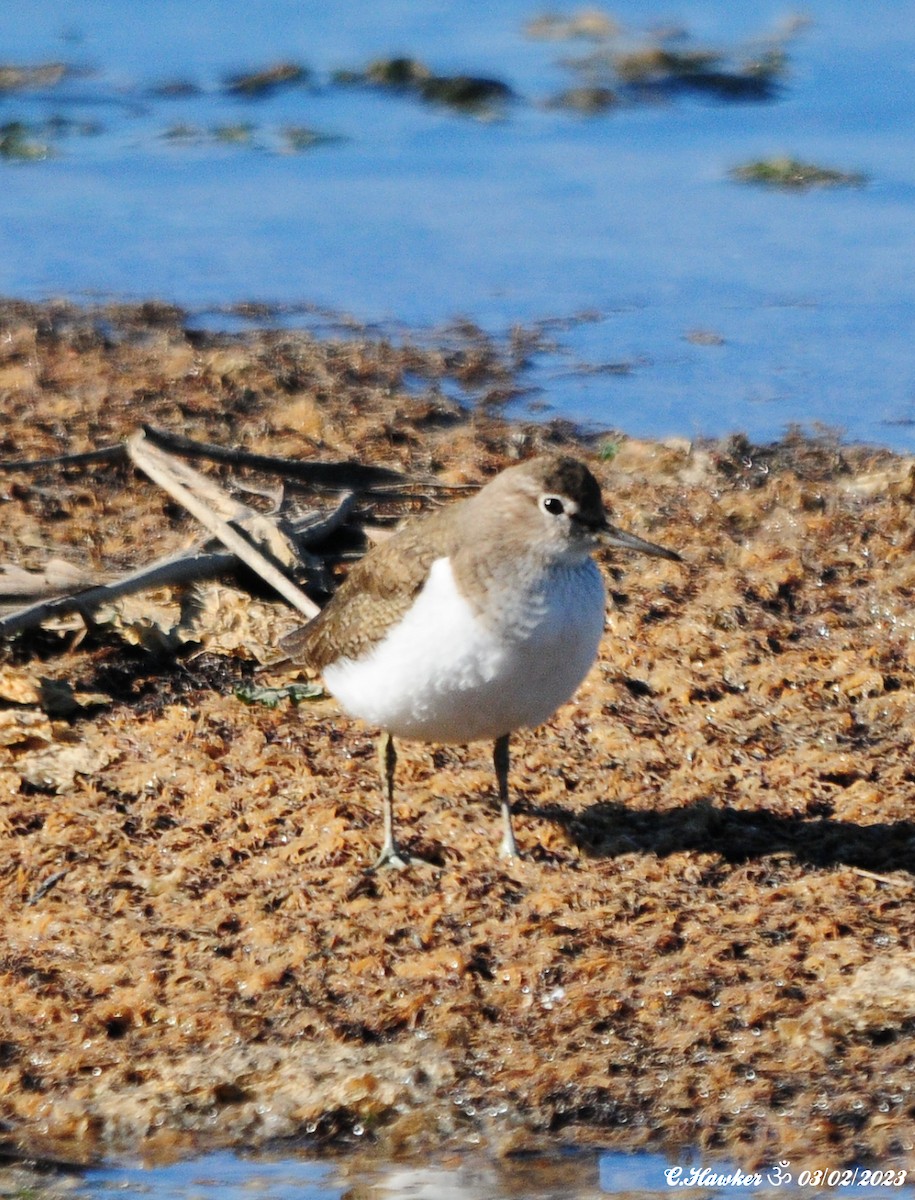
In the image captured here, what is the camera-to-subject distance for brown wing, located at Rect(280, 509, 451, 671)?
535 centimetres

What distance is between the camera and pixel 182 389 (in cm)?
896

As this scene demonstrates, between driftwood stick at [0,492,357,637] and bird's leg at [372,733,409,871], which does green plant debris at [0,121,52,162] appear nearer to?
driftwood stick at [0,492,357,637]

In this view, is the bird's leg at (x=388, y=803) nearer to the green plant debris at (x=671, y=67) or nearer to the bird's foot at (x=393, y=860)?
the bird's foot at (x=393, y=860)

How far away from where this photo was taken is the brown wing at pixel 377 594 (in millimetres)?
5352

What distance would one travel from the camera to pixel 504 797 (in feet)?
17.9

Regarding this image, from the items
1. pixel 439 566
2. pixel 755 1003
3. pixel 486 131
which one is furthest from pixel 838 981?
pixel 486 131

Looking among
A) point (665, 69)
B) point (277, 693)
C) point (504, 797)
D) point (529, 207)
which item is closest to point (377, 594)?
point (504, 797)

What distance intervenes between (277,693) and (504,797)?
3.85ft

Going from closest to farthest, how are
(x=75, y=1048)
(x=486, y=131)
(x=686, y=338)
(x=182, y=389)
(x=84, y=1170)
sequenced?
(x=84, y=1170) → (x=75, y=1048) → (x=182, y=389) → (x=686, y=338) → (x=486, y=131)

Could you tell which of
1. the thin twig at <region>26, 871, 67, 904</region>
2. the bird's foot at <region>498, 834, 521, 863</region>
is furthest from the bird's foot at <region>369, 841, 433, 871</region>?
the thin twig at <region>26, 871, 67, 904</region>

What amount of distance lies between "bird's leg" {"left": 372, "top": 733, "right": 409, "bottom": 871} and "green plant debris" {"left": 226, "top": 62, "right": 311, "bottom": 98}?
1107cm

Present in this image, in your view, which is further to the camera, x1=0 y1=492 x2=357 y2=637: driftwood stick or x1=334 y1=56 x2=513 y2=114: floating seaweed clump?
x1=334 y1=56 x2=513 y2=114: floating seaweed clump

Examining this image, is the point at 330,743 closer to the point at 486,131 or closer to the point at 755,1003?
the point at 755,1003

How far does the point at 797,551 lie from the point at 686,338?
3171 mm
